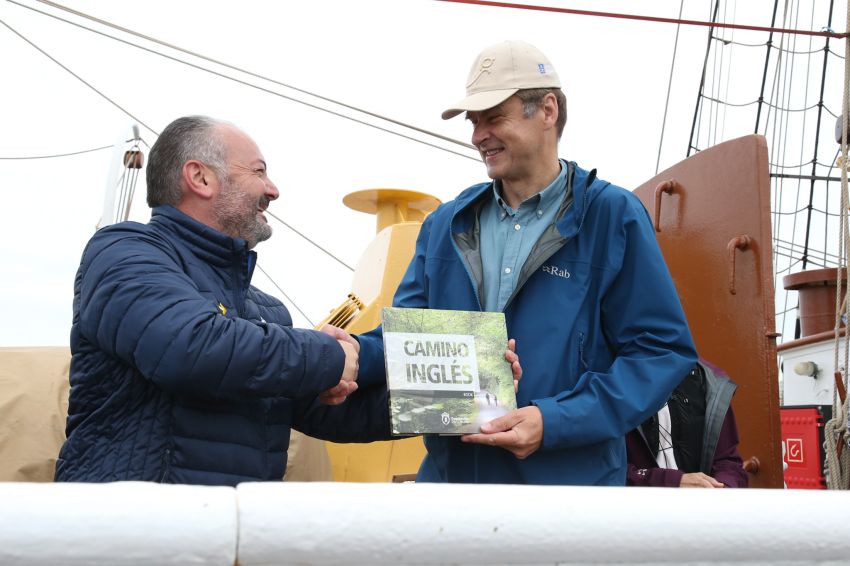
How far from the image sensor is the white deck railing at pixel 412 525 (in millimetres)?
881

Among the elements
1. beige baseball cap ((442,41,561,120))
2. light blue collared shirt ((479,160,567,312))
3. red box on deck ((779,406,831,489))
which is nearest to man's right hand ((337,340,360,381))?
light blue collared shirt ((479,160,567,312))

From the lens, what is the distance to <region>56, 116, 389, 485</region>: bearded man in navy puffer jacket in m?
1.82

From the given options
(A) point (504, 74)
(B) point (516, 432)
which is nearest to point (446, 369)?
(B) point (516, 432)

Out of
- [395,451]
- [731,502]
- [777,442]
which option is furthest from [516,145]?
[395,451]

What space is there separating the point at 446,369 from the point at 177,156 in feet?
3.07

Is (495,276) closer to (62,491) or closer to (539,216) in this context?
(539,216)

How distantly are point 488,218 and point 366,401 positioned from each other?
0.60 meters

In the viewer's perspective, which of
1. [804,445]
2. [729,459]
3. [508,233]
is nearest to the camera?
[508,233]

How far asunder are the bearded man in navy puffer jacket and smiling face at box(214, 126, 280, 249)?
0.07 metres

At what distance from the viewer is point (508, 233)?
2221 mm

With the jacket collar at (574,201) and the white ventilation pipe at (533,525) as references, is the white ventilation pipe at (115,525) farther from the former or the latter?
the jacket collar at (574,201)

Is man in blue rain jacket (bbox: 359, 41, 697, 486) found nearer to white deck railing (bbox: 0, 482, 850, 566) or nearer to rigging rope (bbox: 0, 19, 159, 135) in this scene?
white deck railing (bbox: 0, 482, 850, 566)

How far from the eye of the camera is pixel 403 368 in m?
1.91

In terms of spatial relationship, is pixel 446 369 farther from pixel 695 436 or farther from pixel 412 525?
pixel 695 436
